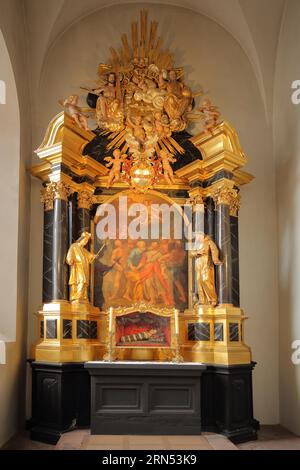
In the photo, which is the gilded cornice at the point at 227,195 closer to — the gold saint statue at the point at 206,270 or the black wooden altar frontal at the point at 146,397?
the gold saint statue at the point at 206,270

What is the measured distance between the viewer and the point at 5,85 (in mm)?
8695

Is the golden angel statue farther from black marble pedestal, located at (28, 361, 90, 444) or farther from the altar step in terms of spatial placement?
the altar step

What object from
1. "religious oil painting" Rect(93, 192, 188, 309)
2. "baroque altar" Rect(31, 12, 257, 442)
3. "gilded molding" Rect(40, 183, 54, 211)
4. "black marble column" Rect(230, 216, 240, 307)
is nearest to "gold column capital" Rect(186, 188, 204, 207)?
"baroque altar" Rect(31, 12, 257, 442)

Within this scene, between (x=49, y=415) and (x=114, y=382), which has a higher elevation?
(x=114, y=382)

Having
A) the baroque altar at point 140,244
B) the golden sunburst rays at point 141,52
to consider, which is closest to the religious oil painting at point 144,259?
the baroque altar at point 140,244

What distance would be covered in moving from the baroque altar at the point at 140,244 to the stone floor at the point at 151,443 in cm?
23

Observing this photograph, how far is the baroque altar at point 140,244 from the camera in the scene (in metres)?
8.32

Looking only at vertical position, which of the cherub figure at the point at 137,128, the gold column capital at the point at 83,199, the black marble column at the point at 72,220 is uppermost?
the cherub figure at the point at 137,128

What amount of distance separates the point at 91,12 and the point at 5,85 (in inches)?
102

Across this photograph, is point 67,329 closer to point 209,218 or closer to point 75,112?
point 209,218

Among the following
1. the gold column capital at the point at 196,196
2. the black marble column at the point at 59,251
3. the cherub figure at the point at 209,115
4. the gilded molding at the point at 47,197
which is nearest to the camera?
the black marble column at the point at 59,251

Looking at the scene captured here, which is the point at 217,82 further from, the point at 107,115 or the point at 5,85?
the point at 5,85

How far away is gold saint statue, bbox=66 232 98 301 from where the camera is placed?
8711 mm

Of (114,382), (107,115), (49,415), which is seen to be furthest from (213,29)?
(49,415)
